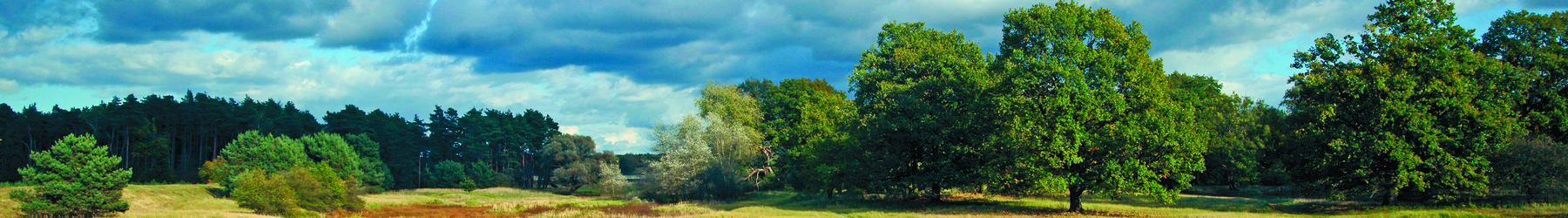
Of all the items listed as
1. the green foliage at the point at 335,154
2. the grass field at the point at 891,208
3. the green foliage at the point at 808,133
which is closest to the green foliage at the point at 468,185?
the green foliage at the point at 335,154

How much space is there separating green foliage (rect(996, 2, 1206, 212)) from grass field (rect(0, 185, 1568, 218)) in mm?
1971

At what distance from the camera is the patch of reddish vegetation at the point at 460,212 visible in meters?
43.7

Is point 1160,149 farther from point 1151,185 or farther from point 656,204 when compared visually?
point 656,204

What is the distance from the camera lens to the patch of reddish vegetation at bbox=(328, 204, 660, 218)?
43.7 meters

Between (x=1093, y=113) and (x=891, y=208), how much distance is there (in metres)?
11.7

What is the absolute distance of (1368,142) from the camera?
89.7 feet

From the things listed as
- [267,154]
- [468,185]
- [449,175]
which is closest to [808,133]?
[267,154]

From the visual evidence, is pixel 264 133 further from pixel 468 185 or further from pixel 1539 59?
pixel 1539 59

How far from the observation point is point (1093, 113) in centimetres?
2680

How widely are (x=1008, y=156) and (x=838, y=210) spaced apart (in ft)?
30.4

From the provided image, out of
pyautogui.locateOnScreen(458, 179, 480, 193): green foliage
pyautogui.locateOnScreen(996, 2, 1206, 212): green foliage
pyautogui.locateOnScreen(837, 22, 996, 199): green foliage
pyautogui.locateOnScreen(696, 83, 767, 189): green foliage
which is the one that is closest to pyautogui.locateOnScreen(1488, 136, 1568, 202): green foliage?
pyautogui.locateOnScreen(996, 2, 1206, 212): green foliage

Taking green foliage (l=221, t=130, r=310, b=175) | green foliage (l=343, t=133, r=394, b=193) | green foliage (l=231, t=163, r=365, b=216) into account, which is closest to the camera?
green foliage (l=231, t=163, r=365, b=216)

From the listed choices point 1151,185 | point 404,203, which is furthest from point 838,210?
point 404,203

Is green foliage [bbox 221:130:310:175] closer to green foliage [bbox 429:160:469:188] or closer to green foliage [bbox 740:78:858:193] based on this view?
green foliage [bbox 429:160:469:188]
